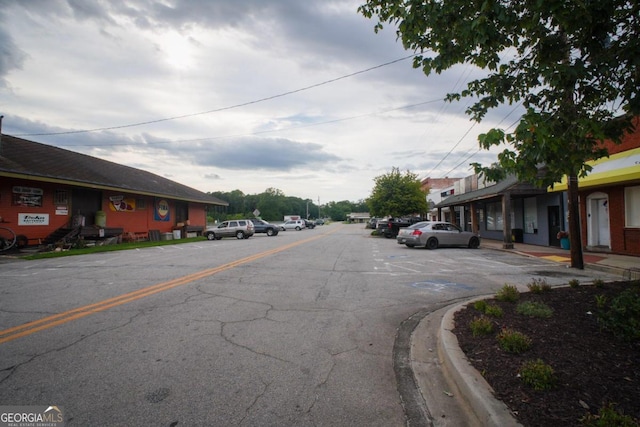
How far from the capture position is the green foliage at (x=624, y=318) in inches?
154

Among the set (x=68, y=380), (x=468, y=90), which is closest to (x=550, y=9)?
(x=468, y=90)

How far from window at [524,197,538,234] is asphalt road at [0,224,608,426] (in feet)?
42.3

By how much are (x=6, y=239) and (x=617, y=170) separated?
2714cm

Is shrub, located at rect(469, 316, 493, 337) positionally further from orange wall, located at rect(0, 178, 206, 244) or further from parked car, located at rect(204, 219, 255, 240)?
parked car, located at rect(204, 219, 255, 240)

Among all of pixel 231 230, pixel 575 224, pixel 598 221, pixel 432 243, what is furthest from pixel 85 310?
pixel 231 230

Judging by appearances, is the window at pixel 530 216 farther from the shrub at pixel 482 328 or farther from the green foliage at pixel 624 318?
the shrub at pixel 482 328

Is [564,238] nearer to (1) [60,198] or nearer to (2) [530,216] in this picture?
(2) [530,216]

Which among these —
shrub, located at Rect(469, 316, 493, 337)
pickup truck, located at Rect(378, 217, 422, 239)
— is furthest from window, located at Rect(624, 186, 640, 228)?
pickup truck, located at Rect(378, 217, 422, 239)

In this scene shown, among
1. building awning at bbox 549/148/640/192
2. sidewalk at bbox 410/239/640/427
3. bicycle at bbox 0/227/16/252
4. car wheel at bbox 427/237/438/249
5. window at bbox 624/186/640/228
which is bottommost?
sidewalk at bbox 410/239/640/427

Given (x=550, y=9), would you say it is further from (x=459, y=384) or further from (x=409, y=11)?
(x=459, y=384)

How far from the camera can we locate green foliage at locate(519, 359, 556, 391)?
122 inches

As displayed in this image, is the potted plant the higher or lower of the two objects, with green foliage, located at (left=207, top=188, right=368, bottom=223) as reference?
lower

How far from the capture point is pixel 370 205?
36.1 meters

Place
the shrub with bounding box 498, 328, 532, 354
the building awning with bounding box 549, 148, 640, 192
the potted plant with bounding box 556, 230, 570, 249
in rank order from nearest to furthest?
the shrub with bounding box 498, 328, 532, 354 < the building awning with bounding box 549, 148, 640, 192 < the potted plant with bounding box 556, 230, 570, 249
